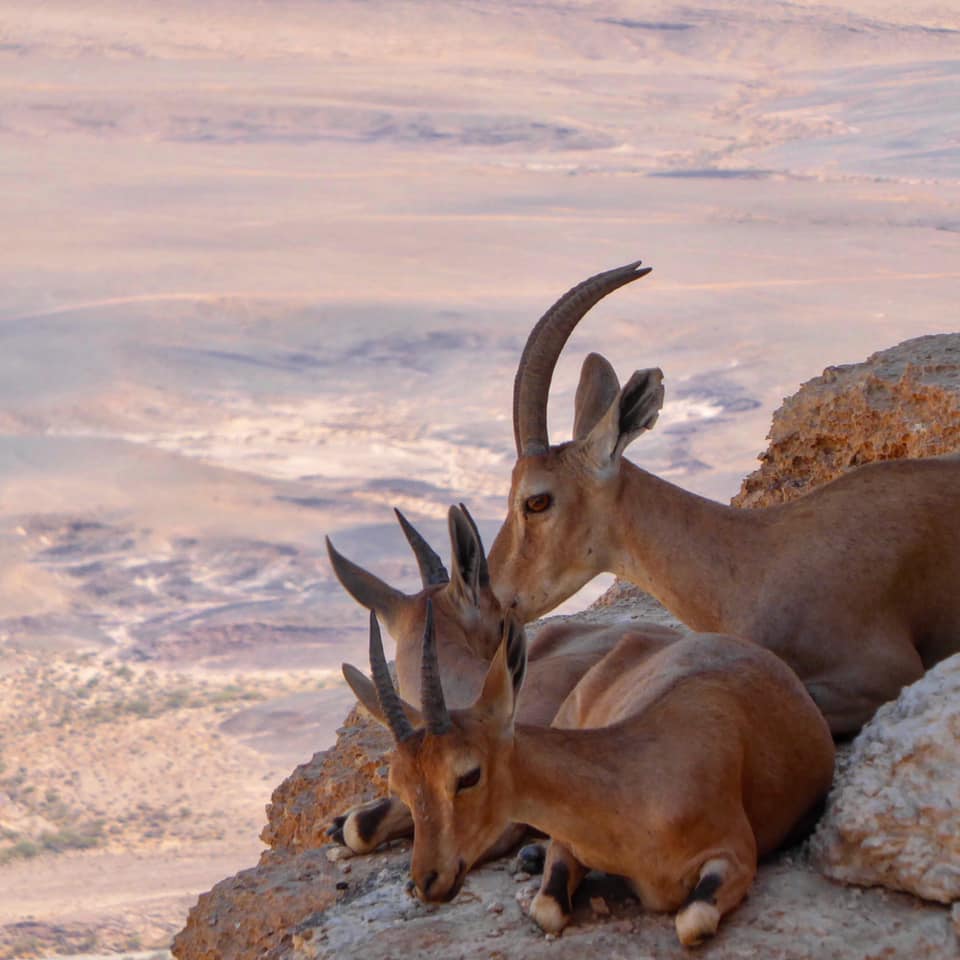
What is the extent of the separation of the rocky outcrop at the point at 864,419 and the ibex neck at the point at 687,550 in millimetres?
2936

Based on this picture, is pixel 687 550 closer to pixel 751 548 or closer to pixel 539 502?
pixel 751 548

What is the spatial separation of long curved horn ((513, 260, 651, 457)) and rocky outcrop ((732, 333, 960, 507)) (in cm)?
323

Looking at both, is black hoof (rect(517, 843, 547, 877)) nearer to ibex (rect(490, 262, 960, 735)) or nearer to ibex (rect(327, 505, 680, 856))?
ibex (rect(327, 505, 680, 856))

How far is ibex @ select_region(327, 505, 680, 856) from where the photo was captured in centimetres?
805

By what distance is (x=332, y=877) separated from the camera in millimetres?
8016

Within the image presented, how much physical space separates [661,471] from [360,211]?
27.4 metres

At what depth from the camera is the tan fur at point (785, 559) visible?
7.95 meters

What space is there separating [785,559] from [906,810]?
2188 mm

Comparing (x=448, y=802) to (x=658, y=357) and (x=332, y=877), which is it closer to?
(x=332, y=877)

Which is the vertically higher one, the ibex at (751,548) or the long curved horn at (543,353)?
the long curved horn at (543,353)

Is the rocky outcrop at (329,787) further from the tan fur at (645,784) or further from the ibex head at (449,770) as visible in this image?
the ibex head at (449,770)

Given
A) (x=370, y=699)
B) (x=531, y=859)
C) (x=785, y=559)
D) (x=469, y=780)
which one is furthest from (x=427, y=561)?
(x=469, y=780)

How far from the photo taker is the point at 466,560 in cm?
850

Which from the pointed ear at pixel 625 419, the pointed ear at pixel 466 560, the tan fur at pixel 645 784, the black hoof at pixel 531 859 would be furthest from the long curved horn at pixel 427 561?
the tan fur at pixel 645 784
